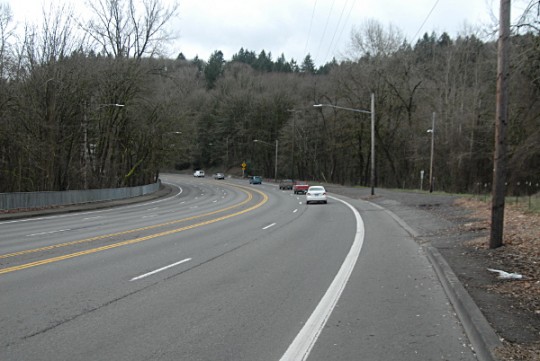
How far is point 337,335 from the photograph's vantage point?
19.1ft

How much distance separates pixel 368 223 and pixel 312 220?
112 inches

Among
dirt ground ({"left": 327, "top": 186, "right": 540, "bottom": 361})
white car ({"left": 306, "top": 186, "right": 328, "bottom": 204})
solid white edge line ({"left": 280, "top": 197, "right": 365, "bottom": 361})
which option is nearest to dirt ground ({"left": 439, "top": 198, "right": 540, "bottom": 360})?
dirt ground ({"left": 327, "top": 186, "right": 540, "bottom": 361})

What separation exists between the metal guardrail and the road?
15.9 m

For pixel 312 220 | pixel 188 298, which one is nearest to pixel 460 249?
pixel 188 298

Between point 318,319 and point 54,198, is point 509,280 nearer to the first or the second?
point 318,319

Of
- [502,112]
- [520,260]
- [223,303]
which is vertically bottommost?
[223,303]

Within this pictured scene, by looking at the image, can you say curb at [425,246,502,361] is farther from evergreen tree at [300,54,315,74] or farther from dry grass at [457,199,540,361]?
evergreen tree at [300,54,315,74]

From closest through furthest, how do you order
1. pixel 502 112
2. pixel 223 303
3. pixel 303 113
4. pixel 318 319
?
pixel 318 319 < pixel 223 303 < pixel 502 112 < pixel 303 113

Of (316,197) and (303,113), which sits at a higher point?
(303,113)

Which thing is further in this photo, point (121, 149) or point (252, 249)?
point (121, 149)

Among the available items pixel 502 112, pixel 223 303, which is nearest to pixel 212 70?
pixel 502 112

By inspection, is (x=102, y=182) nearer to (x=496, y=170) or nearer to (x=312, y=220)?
(x=312, y=220)

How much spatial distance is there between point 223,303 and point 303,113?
3090 inches

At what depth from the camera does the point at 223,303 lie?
7.32 metres
